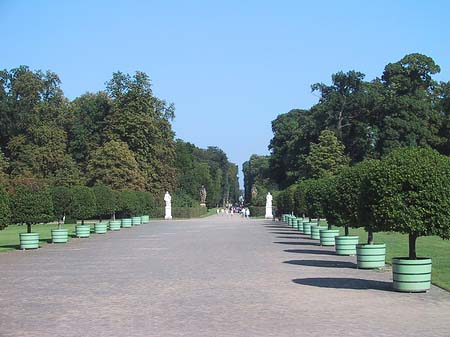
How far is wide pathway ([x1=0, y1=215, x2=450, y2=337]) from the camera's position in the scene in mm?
9750

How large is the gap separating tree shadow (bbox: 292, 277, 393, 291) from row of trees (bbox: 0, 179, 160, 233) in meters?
12.5

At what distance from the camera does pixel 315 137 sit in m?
74.1

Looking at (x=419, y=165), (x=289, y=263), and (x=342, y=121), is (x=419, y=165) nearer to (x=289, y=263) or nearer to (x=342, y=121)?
(x=289, y=263)

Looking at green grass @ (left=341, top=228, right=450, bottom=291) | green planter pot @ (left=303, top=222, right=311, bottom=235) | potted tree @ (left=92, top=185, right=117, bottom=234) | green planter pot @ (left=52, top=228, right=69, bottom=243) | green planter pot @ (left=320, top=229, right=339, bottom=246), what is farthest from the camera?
potted tree @ (left=92, top=185, right=117, bottom=234)

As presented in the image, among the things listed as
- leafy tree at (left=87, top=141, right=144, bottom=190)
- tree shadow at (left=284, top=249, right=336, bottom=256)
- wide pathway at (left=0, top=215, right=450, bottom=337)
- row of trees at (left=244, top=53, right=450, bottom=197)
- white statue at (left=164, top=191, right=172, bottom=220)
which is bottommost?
wide pathway at (left=0, top=215, right=450, bottom=337)

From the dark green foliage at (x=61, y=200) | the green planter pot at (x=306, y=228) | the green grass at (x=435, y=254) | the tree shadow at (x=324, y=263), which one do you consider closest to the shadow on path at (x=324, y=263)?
the tree shadow at (x=324, y=263)

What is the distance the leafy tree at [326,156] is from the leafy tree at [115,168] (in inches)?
721

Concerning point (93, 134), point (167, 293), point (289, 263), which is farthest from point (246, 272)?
point (93, 134)

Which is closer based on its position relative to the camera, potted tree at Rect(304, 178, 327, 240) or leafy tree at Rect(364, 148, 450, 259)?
leafy tree at Rect(364, 148, 450, 259)

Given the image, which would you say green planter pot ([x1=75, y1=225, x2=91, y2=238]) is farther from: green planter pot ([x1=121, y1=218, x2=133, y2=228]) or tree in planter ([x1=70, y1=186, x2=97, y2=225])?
green planter pot ([x1=121, y1=218, x2=133, y2=228])

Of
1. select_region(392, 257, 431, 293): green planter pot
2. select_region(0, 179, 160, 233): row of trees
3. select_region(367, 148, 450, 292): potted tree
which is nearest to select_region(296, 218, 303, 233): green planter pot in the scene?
select_region(0, 179, 160, 233): row of trees

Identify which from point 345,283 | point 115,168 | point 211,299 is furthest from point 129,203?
point 211,299

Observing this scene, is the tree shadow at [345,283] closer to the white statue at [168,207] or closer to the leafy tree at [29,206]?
the leafy tree at [29,206]

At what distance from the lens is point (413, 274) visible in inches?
518
